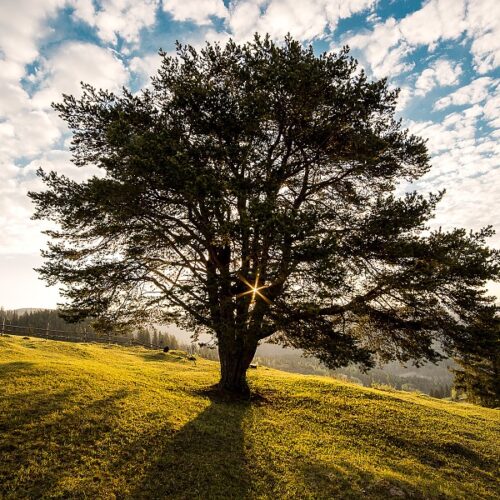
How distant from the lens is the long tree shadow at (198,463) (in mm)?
8008

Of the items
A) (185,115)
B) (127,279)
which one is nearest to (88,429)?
(127,279)

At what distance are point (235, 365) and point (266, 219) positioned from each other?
8.38m

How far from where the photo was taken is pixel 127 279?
50.7ft

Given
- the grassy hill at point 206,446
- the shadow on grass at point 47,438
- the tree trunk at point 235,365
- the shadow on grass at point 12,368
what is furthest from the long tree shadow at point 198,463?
the shadow on grass at point 12,368

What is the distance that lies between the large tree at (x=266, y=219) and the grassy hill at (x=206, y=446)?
9.57ft

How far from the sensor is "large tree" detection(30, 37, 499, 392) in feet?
40.2

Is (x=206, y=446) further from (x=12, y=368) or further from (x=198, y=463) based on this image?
(x=12, y=368)

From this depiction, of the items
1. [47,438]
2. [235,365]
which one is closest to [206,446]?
[47,438]

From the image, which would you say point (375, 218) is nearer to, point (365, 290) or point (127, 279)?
point (365, 290)

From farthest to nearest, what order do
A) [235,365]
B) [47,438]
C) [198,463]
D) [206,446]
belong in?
[235,365], [206,446], [198,463], [47,438]

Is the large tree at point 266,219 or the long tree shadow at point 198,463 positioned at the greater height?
the large tree at point 266,219

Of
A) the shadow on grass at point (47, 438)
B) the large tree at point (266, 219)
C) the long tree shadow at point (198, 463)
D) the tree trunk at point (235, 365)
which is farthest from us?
the tree trunk at point (235, 365)

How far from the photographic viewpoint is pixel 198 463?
9.30m

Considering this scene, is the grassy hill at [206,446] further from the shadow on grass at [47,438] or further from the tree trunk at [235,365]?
the tree trunk at [235,365]
